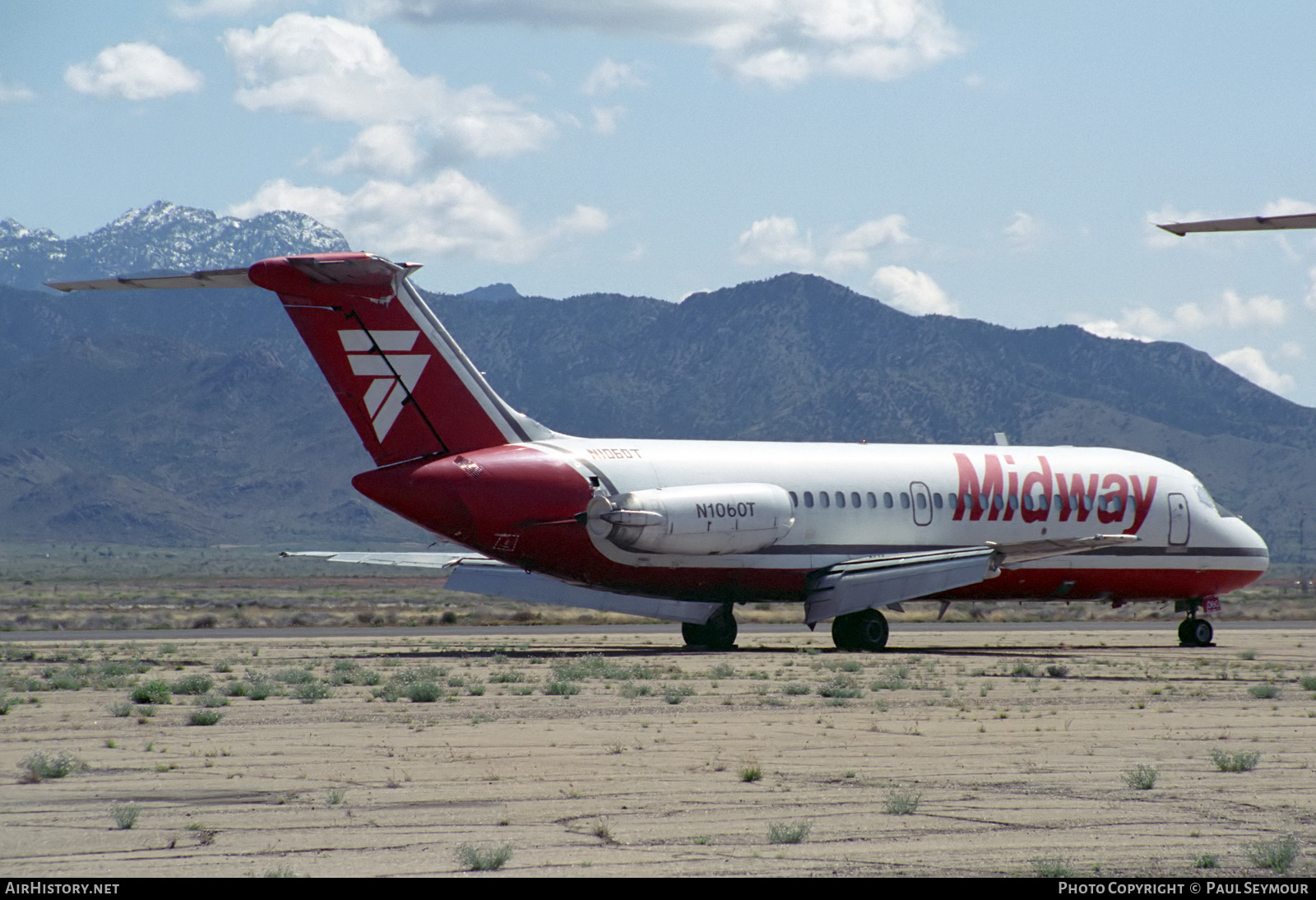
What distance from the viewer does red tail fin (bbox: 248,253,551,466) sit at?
2673cm

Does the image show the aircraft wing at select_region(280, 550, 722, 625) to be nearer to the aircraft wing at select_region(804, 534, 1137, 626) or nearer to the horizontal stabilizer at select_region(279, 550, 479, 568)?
the horizontal stabilizer at select_region(279, 550, 479, 568)

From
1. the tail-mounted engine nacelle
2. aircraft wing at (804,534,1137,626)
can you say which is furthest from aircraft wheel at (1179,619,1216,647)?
the tail-mounted engine nacelle

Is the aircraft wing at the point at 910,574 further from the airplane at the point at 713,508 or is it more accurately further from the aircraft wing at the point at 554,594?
the aircraft wing at the point at 554,594

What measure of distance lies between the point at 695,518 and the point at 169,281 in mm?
10041

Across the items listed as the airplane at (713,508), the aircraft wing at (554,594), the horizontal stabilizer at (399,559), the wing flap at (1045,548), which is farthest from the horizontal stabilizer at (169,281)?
the wing flap at (1045,548)

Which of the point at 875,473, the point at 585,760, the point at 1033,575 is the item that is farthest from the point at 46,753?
the point at 1033,575

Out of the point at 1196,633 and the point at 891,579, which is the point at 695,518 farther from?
the point at 1196,633

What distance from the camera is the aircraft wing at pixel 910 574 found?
102 feet

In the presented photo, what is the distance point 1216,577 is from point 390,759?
86.7 feet

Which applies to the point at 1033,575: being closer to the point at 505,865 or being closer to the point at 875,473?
the point at 875,473

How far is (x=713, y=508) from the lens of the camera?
29781mm

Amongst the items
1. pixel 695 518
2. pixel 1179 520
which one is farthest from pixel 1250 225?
pixel 1179 520

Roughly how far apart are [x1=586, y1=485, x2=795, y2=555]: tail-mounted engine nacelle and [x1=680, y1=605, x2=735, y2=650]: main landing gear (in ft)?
7.35

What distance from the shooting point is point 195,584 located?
87875 mm
